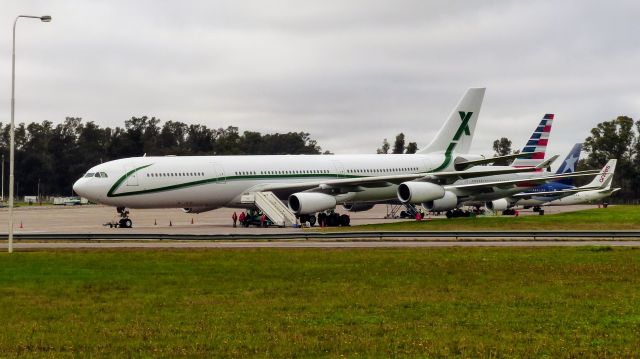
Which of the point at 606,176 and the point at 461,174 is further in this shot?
the point at 606,176

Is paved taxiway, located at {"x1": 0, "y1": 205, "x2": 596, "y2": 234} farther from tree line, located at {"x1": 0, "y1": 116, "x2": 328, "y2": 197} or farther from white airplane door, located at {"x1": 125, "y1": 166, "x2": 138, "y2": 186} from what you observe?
tree line, located at {"x1": 0, "y1": 116, "x2": 328, "y2": 197}

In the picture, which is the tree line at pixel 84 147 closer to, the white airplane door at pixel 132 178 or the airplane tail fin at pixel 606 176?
the airplane tail fin at pixel 606 176

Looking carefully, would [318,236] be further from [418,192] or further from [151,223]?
[151,223]

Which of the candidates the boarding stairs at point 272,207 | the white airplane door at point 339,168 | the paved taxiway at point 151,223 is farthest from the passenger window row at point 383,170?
the boarding stairs at point 272,207

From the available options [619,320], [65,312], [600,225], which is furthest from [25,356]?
[600,225]

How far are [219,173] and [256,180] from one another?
2884 mm

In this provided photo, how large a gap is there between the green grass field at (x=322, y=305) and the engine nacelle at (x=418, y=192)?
27.0 metres

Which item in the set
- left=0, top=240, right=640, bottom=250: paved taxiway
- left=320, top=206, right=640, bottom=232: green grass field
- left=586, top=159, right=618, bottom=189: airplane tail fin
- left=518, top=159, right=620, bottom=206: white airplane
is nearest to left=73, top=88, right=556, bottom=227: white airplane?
left=320, top=206, right=640, bottom=232: green grass field

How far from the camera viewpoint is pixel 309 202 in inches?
2318

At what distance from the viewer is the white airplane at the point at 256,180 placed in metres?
57.1

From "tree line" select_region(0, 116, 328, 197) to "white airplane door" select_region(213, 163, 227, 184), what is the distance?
90599 mm

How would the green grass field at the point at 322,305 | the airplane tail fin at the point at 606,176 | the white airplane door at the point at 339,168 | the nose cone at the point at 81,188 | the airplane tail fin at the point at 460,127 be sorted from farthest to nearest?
the airplane tail fin at the point at 606,176 → the airplane tail fin at the point at 460,127 → the white airplane door at the point at 339,168 → the nose cone at the point at 81,188 → the green grass field at the point at 322,305

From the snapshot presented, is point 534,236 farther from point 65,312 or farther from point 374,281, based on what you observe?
point 65,312

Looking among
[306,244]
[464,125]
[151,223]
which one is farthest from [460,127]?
[306,244]
